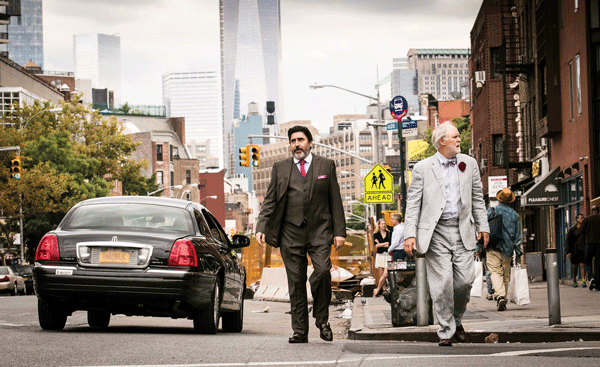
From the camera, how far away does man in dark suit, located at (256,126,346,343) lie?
9.66 m

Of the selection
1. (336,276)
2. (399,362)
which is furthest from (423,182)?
(336,276)

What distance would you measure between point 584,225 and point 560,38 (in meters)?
8.41

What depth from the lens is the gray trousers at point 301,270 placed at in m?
9.64

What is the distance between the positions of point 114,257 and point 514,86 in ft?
104

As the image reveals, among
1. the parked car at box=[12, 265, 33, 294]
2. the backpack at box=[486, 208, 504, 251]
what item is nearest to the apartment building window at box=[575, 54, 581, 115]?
the backpack at box=[486, 208, 504, 251]

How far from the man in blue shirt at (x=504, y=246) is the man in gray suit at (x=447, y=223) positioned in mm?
6251

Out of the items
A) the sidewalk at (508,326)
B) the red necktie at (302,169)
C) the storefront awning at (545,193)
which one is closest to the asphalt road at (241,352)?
the sidewalk at (508,326)

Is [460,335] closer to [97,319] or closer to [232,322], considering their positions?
[232,322]

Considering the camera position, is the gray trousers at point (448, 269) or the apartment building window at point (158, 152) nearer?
the gray trousers at point (448, 269)

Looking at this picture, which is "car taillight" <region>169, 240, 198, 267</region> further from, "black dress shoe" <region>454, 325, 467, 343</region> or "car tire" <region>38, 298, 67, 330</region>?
"black dress shoe" <region>454, 325, 467, 343</region>

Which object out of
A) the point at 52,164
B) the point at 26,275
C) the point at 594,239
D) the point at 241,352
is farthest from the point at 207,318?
the point at 52,164

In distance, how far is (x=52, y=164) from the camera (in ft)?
186

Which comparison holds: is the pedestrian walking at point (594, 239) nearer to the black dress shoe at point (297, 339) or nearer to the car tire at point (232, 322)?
the car tire at point (232, 322)

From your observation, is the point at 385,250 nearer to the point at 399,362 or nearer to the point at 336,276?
the point at 336,276
